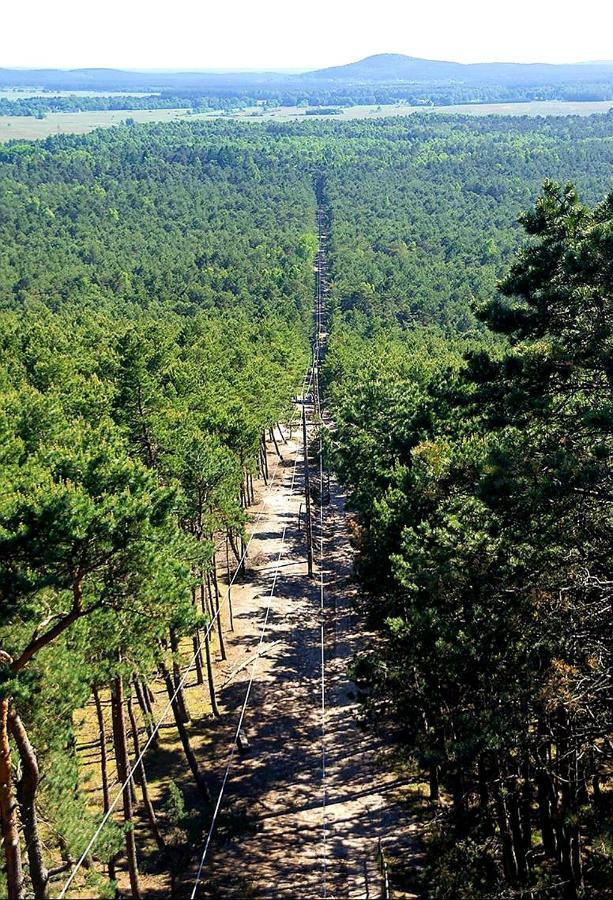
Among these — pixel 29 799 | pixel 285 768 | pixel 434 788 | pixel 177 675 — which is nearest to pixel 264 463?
pixel 177 675

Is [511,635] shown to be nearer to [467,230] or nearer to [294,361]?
[294,361]

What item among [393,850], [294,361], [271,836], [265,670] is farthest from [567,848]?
[294,361]

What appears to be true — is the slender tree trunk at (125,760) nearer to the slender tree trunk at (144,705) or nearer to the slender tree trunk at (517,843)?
the slender tree trunk at (144,705)

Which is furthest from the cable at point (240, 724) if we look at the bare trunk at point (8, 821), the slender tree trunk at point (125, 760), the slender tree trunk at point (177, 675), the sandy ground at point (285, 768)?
the bare trunk at point (8, 821)

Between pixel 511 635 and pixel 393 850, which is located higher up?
pixel 511 635

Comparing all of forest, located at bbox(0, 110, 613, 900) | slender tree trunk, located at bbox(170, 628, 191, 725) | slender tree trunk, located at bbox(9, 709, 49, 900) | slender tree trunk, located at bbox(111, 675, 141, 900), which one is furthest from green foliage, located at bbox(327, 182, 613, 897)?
slender tree trunk, located at bbox(9, 709, 49, 900)

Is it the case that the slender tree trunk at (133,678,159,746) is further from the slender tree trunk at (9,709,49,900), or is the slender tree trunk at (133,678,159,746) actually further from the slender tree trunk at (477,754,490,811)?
the slender tree trunk at (477,754,490,811)
